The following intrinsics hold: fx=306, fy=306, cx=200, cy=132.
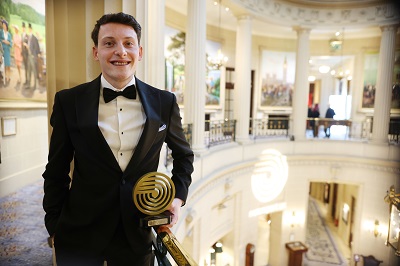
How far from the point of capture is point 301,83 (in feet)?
43.3

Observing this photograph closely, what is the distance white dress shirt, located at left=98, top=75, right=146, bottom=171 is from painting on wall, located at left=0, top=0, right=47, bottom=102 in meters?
4.74

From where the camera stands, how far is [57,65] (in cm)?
290

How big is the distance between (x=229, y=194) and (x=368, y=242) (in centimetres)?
806

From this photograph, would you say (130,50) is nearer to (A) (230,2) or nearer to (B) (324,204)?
(A) (230,2)

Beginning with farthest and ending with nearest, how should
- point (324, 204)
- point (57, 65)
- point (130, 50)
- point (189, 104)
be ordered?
point (324, 204) < point (189, 104) < point (57, 65) < point (130, 50)

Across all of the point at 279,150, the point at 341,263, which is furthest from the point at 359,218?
the point at 279,150

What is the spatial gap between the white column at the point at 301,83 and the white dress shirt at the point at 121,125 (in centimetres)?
1244

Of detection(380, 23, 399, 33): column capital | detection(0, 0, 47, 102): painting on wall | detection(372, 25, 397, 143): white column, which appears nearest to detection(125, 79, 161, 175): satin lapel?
detection(0, 0, 47, 102): painting on wall

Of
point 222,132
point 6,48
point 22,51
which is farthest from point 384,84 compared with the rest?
point 6,48

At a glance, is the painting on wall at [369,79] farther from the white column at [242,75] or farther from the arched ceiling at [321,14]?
the white column at [242,75]

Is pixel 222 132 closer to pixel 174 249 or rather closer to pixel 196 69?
pixel 196 69

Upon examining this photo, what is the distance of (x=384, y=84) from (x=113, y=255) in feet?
44.8

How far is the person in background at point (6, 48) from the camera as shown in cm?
546

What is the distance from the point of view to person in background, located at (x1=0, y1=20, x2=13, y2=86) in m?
5.46
